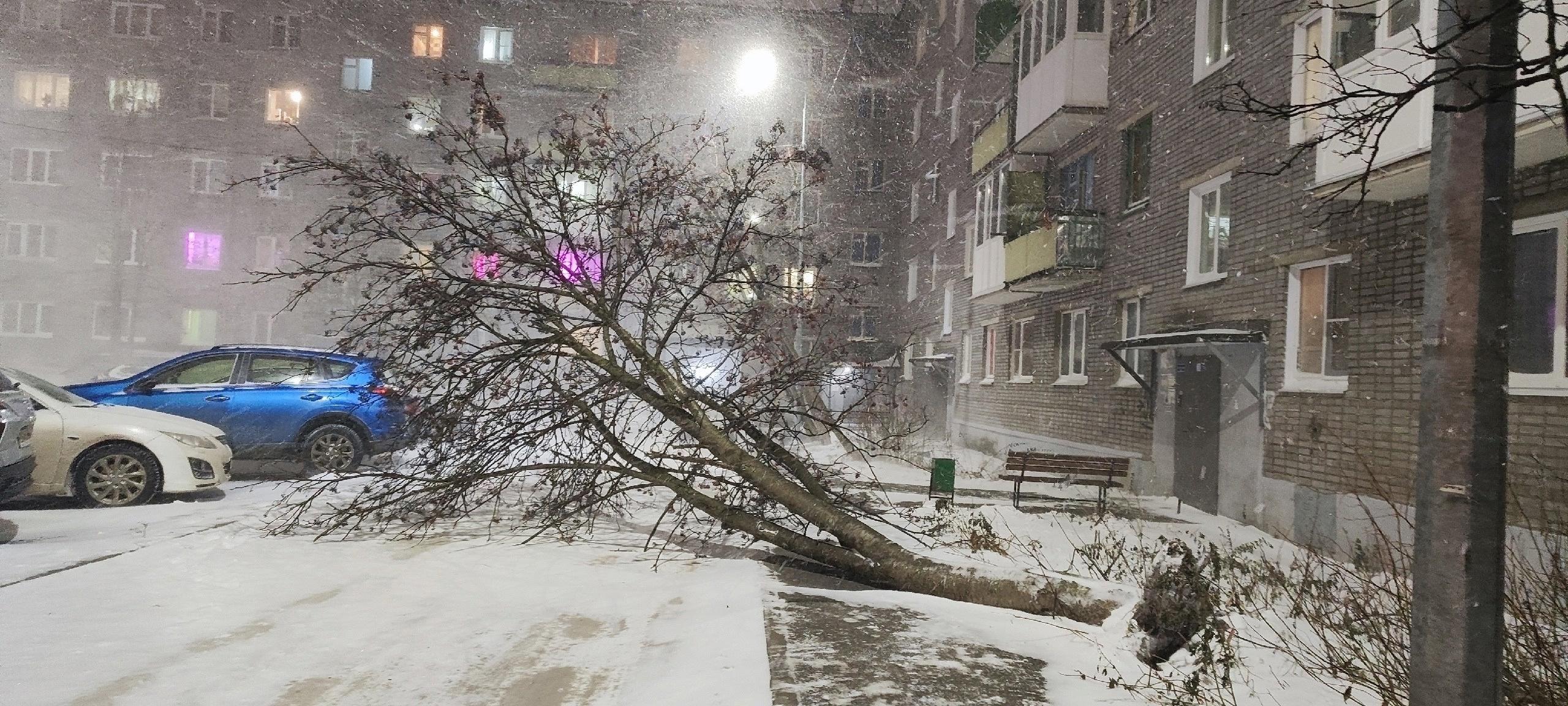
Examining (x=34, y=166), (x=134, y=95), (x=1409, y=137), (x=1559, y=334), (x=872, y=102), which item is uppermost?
(x=872, y=102)

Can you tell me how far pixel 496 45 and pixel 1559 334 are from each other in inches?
1749

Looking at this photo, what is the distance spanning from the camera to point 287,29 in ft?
140

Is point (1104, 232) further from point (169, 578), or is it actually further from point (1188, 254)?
point (169, 578)

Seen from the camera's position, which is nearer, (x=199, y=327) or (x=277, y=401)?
(x=277, y=401)

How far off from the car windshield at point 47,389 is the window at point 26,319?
1532 inches

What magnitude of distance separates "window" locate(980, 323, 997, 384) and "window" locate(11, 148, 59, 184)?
43125 millimetres

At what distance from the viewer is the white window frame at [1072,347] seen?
712 inches

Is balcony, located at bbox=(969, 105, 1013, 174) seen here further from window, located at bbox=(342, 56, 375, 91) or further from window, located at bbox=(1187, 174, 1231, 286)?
window, located at bbox=(342, 56, 375, 91)

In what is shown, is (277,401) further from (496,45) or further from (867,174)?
(496,45)

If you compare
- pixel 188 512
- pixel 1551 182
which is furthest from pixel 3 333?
pixel 1551 182

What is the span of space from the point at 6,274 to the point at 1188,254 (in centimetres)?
4893

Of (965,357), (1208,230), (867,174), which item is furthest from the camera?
(867,174)

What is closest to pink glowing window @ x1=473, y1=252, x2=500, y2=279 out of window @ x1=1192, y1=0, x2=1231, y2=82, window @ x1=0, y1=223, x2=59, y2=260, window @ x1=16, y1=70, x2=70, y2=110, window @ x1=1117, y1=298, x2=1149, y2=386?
window @ x1=1117, y1=298, x2=1149, y2=386

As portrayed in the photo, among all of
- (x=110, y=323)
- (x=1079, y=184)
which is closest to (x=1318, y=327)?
(x=1079, y=184)
